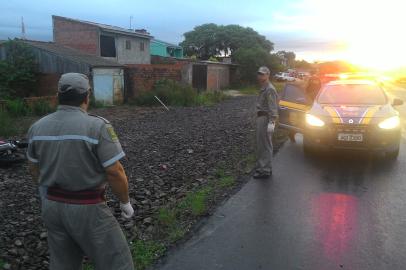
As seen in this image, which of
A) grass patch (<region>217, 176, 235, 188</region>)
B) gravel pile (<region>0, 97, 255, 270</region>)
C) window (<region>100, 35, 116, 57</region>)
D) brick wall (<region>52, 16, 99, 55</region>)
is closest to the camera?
gravel pile (<region>0, 97, 255, 270</region>)

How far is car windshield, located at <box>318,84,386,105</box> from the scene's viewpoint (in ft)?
31.2

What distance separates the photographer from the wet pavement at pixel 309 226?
4375 mm

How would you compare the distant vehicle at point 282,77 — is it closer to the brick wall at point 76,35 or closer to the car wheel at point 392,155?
the brick wall at point 76,35

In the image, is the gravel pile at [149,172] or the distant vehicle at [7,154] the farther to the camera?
the distant vehicle at [7,154]

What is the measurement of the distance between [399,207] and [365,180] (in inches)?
56.9

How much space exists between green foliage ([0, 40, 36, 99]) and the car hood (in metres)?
20.2

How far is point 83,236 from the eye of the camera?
291 centimetres

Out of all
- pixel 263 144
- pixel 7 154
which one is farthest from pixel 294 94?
pixel 7 154

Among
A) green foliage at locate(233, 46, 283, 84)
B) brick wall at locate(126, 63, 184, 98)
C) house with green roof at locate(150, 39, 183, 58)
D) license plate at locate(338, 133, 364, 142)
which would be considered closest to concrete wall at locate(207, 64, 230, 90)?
green foliage at locate(233, 46, 283, 84)

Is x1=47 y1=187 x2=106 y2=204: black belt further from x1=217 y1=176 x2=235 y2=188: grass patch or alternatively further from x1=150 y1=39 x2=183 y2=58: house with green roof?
x1=150 y1=39 x2=183 y2=58: house with green roof

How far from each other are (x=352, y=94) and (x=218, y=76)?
1239 inches

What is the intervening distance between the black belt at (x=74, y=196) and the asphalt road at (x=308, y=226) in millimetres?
1652

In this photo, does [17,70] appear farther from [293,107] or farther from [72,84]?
[72,84]

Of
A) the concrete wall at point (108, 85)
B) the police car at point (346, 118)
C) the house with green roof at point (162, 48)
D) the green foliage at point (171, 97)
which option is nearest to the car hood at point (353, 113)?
the police car at point (346, 118)
